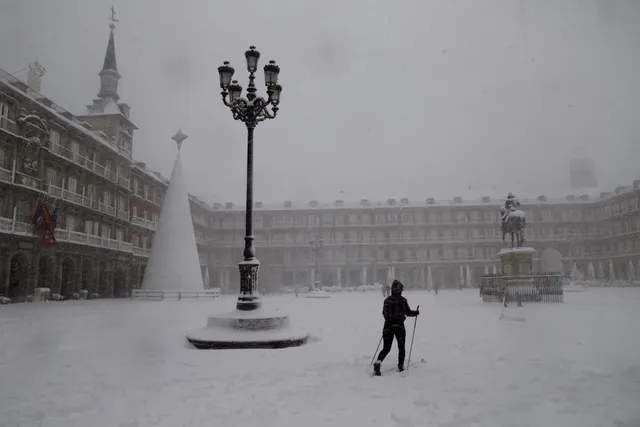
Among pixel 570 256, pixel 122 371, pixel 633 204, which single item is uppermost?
pixel 633 204

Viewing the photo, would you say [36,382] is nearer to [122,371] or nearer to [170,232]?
[122,371]

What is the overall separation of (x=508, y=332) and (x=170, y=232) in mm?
18403

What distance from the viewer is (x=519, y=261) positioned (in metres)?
17.9

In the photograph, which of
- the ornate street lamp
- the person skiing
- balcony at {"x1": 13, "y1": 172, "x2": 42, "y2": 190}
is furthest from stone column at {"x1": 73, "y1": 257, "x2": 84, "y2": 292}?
the person skiing

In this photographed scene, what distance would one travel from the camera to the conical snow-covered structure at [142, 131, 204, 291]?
2303 cm

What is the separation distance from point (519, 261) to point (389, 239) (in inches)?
1500

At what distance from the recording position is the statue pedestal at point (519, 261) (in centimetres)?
1762

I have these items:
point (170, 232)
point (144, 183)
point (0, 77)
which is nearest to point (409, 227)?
point (144, 183)

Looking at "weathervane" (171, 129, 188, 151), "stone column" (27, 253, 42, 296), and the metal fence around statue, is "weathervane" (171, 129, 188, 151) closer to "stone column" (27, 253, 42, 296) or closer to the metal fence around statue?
"stone column" (27, 253, 42, 296)

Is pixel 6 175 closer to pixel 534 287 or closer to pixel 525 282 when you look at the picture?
pixel 525 282

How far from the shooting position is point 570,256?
172 ft

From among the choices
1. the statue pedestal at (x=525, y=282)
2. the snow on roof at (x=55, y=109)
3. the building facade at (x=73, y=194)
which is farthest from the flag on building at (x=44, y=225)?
the statue pedestal at (x=525, y=282)

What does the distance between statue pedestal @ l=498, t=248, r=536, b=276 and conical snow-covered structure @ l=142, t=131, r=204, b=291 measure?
1579 cm

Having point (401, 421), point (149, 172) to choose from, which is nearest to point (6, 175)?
point (149, 172)
